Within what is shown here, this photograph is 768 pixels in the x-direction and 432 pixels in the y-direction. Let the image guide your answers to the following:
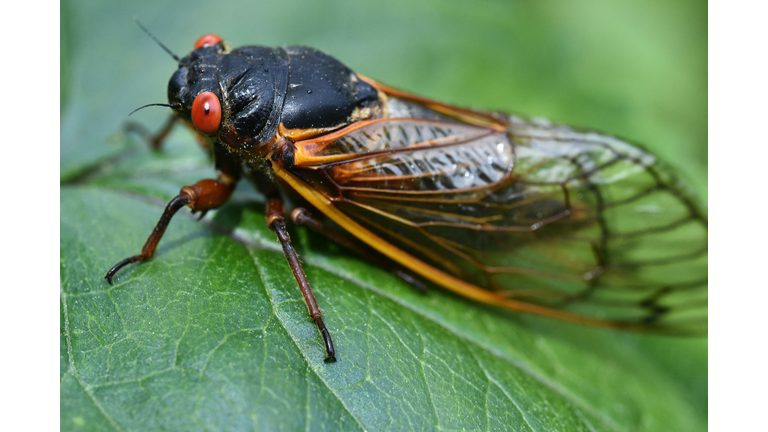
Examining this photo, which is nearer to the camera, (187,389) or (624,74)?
(187,389)

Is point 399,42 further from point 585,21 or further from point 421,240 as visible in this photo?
point 421,240

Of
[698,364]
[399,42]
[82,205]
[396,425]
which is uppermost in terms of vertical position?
[399,42]

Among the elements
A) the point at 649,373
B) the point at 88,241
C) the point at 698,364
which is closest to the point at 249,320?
the point at 88,241

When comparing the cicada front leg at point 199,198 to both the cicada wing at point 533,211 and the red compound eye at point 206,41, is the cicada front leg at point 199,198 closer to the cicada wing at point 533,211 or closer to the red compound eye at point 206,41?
the cicada wing at point 533,211

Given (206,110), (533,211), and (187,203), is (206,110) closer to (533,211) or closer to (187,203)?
(187,203)

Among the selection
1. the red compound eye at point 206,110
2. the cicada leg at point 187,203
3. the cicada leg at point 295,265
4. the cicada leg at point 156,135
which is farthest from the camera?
the cicada leg at point 156,135

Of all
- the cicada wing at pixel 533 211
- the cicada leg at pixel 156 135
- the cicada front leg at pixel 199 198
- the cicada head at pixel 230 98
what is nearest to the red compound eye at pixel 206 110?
the cicada head at pixel 230 98

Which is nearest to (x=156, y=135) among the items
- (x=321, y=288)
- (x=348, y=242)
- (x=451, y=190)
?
(x=348, y=242)

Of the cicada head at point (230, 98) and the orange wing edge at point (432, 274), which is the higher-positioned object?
the cicada head at point (230, 98)
